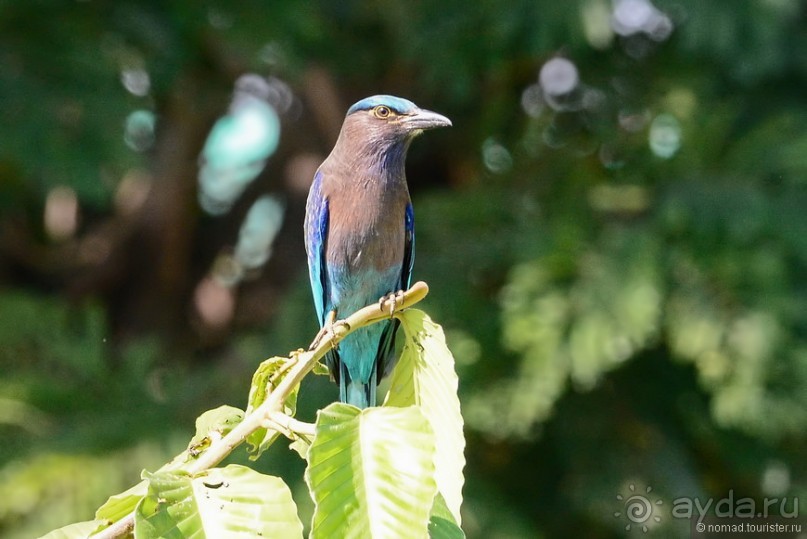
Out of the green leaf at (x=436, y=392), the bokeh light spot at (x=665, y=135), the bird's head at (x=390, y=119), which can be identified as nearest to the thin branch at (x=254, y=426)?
the green leaf at (x=436, y=392)

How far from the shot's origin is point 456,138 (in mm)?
8031

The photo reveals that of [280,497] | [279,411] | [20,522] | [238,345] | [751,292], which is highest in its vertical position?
[238,345]

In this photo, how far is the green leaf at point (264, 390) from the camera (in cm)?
233

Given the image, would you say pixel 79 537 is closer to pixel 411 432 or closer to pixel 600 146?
pixel 411 432

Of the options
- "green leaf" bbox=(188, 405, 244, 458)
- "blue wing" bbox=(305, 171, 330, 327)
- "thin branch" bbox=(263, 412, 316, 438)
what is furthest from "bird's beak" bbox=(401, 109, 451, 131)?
"thin branch" bbox=(263, 412, 316, 438)

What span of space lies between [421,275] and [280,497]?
471cm

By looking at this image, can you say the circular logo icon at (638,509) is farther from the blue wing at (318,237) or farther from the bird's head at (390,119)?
the bird's head at (390,119)

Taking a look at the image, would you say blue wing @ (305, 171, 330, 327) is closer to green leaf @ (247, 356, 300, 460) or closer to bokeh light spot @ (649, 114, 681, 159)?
green leaf @ (247, 356, 300, 460)

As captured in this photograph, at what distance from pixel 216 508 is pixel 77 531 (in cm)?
32

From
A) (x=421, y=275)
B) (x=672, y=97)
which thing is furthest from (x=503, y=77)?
(x=421, y=275)

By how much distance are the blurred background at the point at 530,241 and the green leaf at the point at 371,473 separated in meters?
3.96

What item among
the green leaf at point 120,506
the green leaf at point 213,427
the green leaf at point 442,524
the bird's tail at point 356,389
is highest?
the bird's tail at point 356,389

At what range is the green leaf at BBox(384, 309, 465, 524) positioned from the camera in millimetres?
2244

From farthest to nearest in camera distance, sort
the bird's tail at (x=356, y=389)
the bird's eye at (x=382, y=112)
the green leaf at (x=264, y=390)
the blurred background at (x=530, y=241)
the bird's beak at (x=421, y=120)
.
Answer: the blurred background at (x=530, y=241) → the bird's eye at (x=382, y=112) → the bird's beak at (x=421, y=120) → the bird's tail at (x=356, y=389) → the green leaf at (x=264, y=390)
